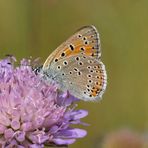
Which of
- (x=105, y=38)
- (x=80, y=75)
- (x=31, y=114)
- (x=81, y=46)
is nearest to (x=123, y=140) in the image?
(x=105, y=38)

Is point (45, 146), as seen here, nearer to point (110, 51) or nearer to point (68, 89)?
point (68, 89)

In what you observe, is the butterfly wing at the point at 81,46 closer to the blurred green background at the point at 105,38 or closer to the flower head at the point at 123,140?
the flower head at the point at 123,140

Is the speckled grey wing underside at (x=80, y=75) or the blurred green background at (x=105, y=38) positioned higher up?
the blurred green background at (x=105, y=38)

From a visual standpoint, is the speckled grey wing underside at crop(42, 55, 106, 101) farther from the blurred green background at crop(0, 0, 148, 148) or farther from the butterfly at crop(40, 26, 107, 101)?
the blurred green background at crop(0, 0, 148, 148)

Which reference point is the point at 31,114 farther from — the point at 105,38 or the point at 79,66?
the point at 105,38

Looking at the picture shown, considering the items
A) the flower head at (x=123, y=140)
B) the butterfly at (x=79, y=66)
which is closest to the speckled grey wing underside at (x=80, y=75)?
the butterfly at (x=79, y=66)

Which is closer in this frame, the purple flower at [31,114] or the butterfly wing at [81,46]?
the purple flower at [31,114]
